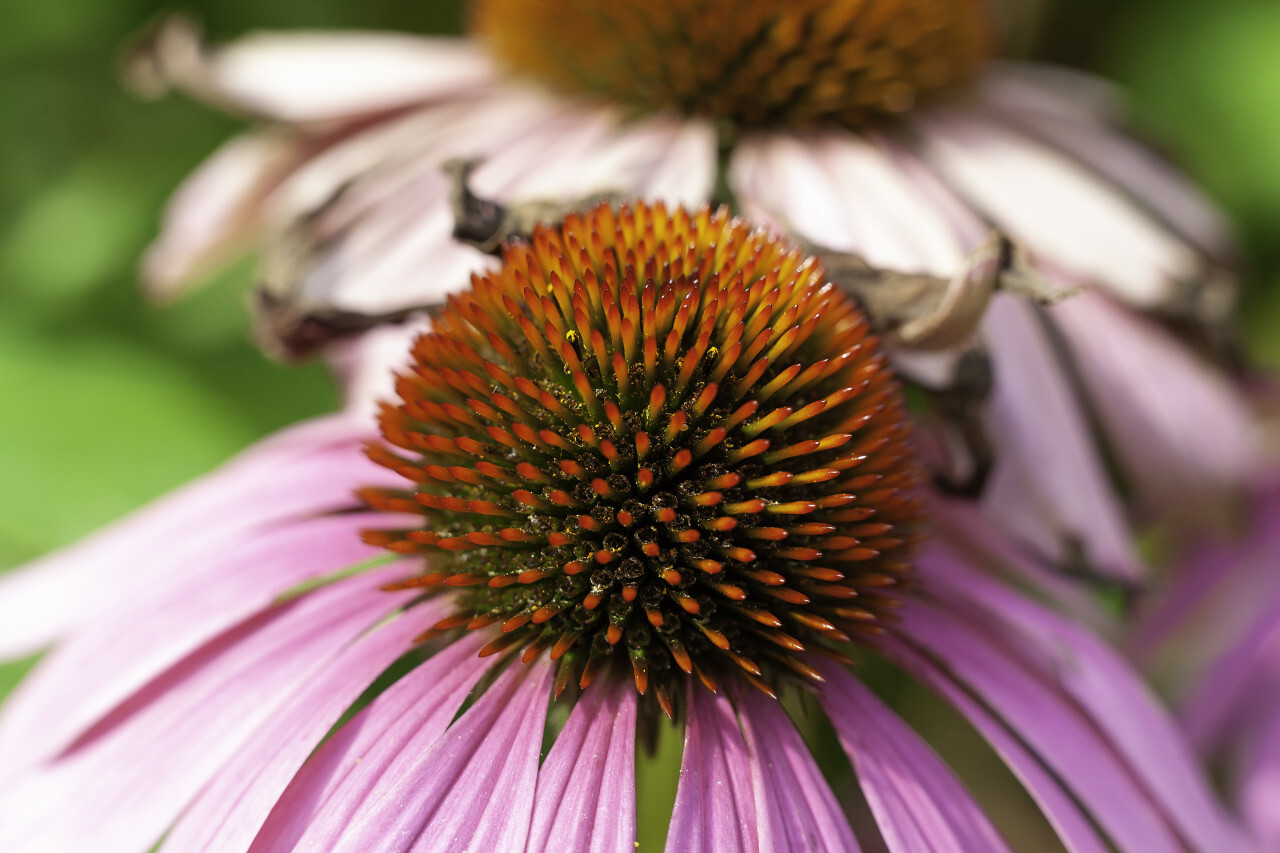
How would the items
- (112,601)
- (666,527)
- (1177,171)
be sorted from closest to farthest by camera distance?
1. (666,527)
2. (112,601)
3. (1177,171)

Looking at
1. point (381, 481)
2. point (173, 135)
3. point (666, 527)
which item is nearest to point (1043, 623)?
point (666, 527)

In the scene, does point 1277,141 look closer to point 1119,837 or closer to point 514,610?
point 1119,837

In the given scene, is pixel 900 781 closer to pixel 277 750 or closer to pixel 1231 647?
pixel 277 750

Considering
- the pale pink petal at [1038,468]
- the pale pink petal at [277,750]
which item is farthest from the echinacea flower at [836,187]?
the pale pink petal at [277,750]

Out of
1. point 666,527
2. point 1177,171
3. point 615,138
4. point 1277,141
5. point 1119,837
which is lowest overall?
point 1119,837

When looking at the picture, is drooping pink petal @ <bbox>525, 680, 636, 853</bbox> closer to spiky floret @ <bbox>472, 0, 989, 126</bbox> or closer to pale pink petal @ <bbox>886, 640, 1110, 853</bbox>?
pale pink petal @ <bbox>886, 640, 1110, 853</bbox>

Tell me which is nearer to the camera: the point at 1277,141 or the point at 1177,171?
the point at 1177,171

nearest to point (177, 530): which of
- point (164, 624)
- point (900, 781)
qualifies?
point (164, 624)

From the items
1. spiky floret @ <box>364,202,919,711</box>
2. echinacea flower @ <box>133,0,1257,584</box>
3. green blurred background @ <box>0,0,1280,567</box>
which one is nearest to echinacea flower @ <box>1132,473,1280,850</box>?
echinacea flower @ <box>133,0,1257,584</box>
